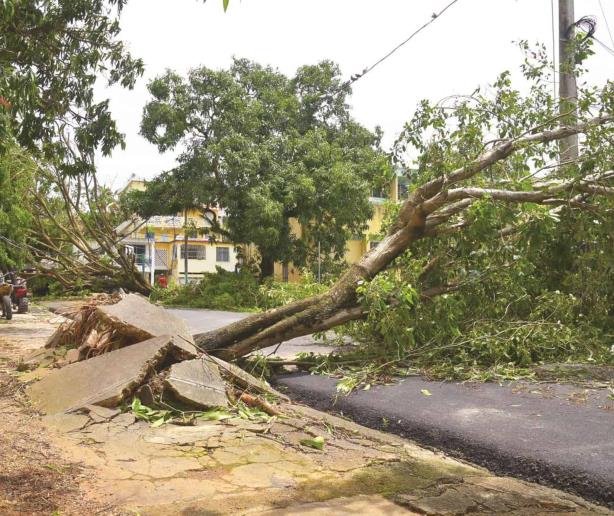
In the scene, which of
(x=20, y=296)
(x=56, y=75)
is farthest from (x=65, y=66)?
(x=20, y=296)

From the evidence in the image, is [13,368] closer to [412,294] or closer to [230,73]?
[412,294]

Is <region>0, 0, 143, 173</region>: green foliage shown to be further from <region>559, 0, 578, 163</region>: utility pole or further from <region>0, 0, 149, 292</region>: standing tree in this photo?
<region>559, 0, 578, 163</region>: utility pole

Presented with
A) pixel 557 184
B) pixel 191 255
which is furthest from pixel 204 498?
pixel 191 255

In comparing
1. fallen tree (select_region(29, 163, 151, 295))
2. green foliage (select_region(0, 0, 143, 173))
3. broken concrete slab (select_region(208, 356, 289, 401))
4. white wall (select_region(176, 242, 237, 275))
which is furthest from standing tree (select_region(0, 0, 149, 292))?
white wall (select_region(176, 242, 237, 275))

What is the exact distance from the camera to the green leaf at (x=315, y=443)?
4.60m

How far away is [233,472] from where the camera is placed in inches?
154

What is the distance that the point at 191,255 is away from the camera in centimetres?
5141

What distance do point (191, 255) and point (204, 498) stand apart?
4885 cm

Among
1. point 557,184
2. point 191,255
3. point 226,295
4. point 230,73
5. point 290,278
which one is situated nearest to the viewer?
point 557,184

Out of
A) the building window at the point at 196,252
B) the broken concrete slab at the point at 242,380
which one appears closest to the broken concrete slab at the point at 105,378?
the broken concrete slab at the point at 242,380

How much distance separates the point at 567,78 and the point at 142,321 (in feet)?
24.9

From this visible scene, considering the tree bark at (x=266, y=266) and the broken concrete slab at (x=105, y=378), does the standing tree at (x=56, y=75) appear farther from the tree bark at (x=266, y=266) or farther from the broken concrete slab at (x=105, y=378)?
the tree bark at (x=266, y=266)

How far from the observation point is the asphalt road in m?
3.89

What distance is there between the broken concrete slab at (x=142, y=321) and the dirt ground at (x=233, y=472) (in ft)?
4.33
